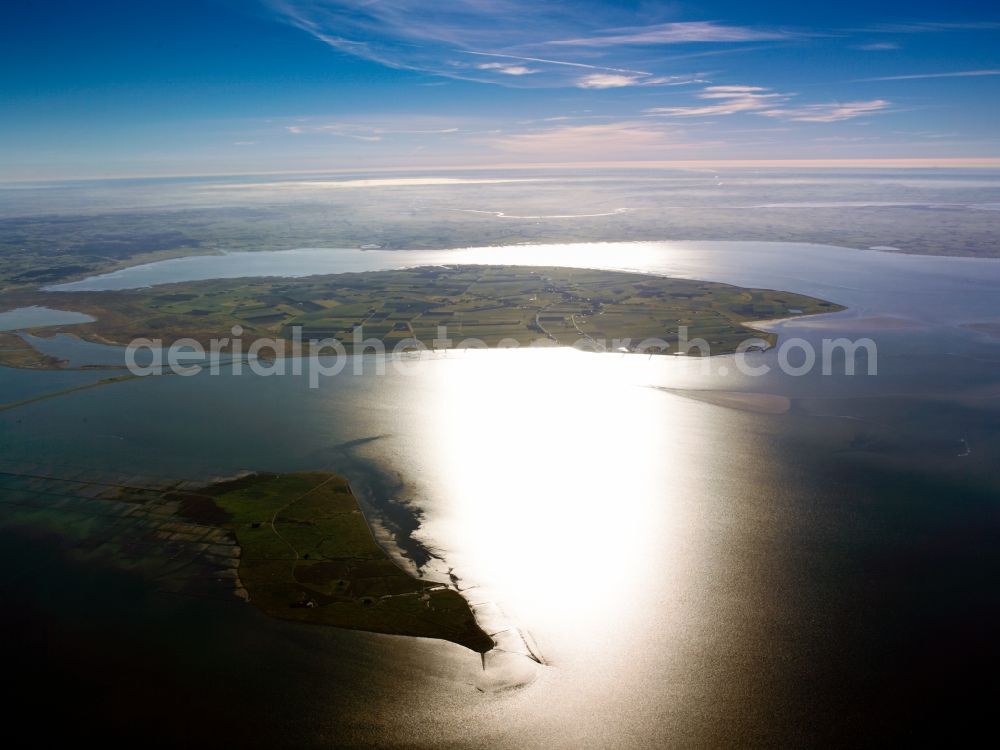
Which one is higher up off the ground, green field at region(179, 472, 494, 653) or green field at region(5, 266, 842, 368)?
green field at region(5, 266, 842, 368)

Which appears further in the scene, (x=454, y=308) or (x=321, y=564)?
(x=454, y=308)

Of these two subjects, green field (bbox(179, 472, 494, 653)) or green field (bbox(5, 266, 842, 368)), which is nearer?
green field (bbox(179, 472, 494, 653))

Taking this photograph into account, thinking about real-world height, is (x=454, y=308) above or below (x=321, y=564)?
above

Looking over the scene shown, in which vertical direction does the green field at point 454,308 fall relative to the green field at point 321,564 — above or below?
above

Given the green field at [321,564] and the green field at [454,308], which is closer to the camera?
the green field at [321,564]

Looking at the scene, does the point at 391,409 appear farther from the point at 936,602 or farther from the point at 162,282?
the point at 162,282
